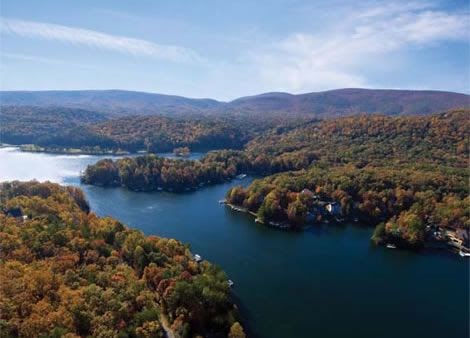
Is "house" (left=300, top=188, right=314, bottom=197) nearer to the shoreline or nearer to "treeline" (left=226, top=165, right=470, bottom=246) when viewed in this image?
"treeline" (left=226, top=165, right=470, bottom=246)

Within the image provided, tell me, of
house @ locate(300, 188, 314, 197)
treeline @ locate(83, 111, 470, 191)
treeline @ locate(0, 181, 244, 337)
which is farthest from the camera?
treeline @ locate(83, 111, 470, 191)

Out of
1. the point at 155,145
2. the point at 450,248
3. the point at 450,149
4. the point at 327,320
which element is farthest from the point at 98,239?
Answer: the point at 155,145

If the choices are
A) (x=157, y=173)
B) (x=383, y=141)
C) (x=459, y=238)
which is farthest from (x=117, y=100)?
(x=459, y=238)

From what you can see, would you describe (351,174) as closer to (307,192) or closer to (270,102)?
(307,192)

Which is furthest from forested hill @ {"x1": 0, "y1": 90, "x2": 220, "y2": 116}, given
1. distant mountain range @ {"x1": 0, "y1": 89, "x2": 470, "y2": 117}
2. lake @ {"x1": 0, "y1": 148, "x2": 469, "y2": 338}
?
lake @ {"x1": 0, "y1": 148, "x2": 469, "y2": 338}

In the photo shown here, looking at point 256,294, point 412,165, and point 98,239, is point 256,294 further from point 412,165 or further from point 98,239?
point 412,165

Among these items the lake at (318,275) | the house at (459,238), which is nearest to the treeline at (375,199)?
the house at (459,238)

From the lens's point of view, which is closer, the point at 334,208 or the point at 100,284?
the point at 100,284
